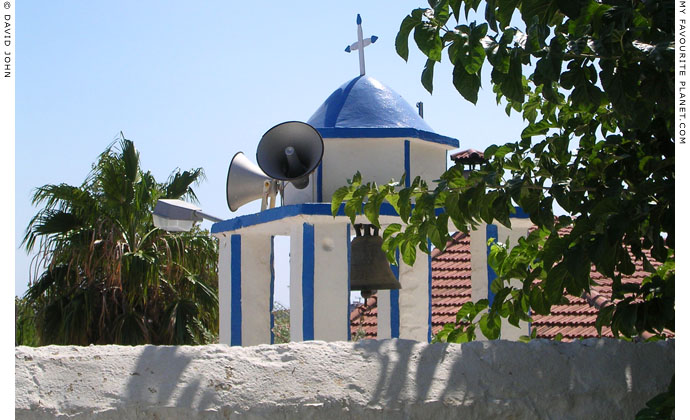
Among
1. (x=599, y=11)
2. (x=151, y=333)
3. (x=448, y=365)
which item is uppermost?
(x=599, y=11)

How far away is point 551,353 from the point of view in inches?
124

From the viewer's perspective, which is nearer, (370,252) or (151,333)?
(370,252)

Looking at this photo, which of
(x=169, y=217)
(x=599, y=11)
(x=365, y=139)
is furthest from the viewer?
(x=365, y=139)

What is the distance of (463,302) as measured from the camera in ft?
34.7

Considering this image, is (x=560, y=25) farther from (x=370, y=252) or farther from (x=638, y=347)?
(x=370, y=252)

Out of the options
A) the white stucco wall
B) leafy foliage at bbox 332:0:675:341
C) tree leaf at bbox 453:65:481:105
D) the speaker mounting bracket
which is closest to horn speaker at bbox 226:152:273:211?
the speaker mounting bracket

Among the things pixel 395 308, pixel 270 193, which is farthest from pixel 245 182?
pixel 395 308

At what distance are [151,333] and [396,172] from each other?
6763 millimetres

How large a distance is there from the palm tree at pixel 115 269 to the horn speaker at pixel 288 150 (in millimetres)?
6469

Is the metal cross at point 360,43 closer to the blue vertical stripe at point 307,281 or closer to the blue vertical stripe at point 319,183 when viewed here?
the blue vertical stripe at point 319,183

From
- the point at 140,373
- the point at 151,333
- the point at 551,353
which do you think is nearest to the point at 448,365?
the point at 551,353

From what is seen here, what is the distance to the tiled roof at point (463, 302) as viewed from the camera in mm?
9869

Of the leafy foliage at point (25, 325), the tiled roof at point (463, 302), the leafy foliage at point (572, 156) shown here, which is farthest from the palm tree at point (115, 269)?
the leafy foliage at point (572, 156)

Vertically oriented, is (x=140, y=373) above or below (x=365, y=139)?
below
